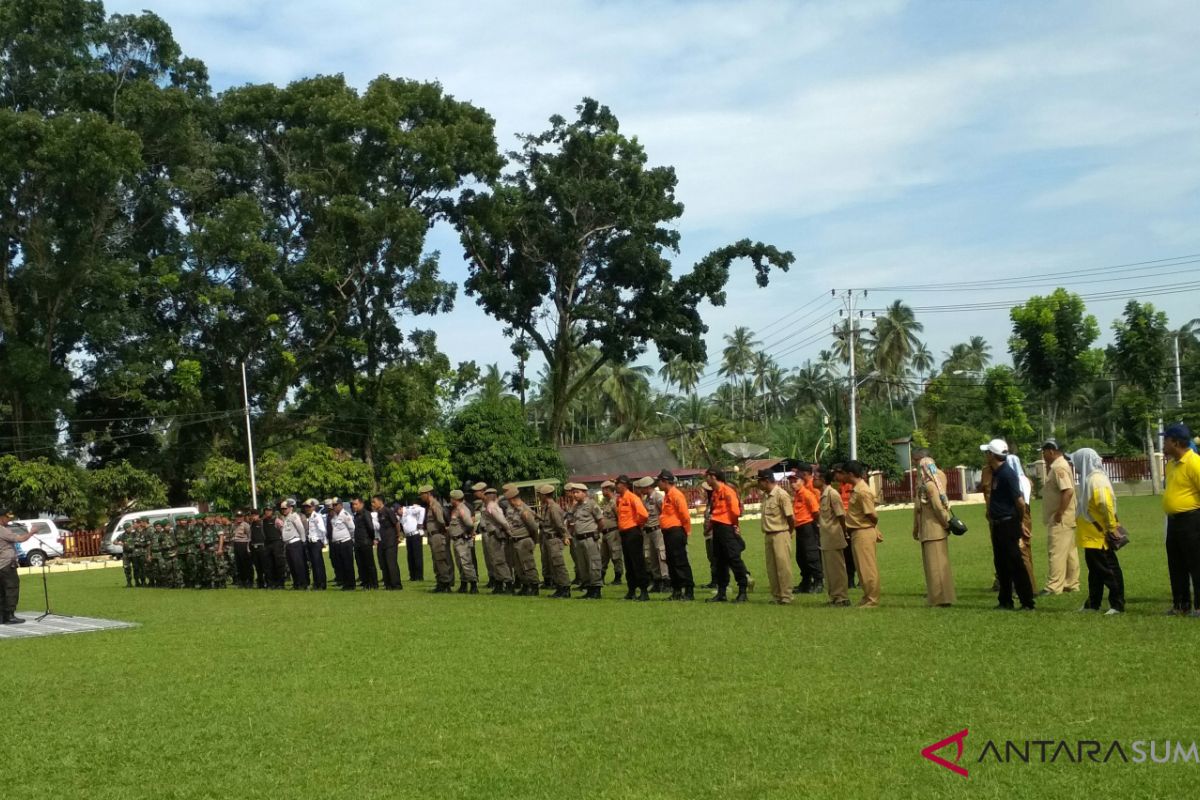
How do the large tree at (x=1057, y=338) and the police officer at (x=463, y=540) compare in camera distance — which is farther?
the large tree at (x=1057, y=338)

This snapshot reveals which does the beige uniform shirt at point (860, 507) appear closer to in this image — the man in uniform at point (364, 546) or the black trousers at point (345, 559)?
the man in uniform at point (364, 546)

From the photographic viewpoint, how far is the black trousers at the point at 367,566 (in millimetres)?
22297

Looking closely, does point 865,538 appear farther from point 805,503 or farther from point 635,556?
point 635,556

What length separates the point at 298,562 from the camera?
23.1 m

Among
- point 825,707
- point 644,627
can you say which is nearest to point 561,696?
point 825,707

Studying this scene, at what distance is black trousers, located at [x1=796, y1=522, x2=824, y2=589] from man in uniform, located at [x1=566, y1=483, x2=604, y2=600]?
2975mm

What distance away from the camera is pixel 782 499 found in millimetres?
14727

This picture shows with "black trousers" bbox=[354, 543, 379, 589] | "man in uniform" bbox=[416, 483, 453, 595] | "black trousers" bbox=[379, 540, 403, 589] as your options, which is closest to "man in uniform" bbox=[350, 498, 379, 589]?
"black trousers" bbox=[354, 543, 379, 589]

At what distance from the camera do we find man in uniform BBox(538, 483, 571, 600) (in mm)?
17953

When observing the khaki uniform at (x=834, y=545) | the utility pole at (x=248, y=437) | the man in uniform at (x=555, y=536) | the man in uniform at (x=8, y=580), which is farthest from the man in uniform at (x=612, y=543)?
the utility pole at (x=248, y=437)

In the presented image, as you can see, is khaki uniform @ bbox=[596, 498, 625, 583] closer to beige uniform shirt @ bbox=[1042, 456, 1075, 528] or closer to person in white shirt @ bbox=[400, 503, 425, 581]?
person in white shirt @ bbox=[400, 503, 425, 581]

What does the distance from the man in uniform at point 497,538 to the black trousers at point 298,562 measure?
5108 millimetres

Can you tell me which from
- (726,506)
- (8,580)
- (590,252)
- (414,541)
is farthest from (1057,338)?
(8,580)

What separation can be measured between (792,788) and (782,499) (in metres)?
9.01
